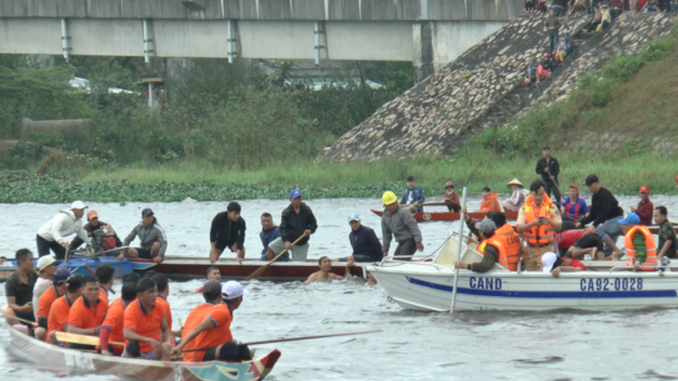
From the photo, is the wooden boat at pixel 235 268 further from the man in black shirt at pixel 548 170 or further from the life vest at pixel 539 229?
the man in black shirt at pixel 548 170

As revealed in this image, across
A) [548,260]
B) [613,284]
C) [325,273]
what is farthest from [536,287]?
[325,273]

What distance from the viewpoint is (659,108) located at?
38.2 metres

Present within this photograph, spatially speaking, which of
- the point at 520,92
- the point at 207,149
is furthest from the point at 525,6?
the point at 207,149

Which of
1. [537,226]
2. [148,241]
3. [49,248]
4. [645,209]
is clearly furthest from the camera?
[49,248]

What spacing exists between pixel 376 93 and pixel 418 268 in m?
44.1

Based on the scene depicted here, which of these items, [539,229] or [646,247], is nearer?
[646,247]

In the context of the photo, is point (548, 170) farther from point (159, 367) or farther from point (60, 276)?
point (159, 367)

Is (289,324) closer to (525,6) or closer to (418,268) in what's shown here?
(418,268)

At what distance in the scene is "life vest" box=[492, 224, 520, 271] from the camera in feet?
53.1

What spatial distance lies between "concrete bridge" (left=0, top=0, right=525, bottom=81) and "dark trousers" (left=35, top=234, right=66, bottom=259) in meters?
25.2

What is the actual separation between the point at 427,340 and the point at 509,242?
73.0 inches

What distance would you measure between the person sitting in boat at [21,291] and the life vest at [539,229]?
281 inches

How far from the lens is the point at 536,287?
16.3 meters

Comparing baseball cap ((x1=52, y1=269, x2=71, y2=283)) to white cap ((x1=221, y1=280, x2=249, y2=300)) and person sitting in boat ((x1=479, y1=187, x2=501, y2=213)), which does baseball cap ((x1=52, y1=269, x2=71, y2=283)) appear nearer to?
white cap ((x1=221, y1=280, x2=249, y2=300))
